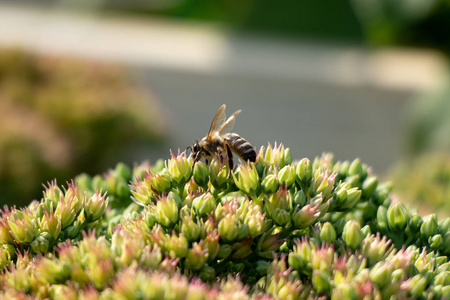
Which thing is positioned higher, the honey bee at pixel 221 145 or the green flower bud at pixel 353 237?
the honey bee at pixel 221 145

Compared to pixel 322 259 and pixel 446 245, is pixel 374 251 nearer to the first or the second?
pixel 322 259

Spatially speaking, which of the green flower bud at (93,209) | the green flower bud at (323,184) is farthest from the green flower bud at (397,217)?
the green flower bud at (93,209)

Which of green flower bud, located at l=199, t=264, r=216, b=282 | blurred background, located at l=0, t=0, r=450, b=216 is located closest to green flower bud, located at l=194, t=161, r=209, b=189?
green flower bud, located at l=199, t=264, r=216, b=282

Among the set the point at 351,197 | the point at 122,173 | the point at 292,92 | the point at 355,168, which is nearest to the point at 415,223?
the point at 351,197

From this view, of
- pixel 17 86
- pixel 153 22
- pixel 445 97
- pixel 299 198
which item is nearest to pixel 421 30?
pixel 445 97

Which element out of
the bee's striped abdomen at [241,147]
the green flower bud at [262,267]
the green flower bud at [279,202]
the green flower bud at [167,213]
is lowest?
the green flower bud at [262,267]

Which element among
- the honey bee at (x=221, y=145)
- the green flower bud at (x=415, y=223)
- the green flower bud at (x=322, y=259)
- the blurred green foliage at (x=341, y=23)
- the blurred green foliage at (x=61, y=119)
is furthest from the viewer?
the blurred green foliage at (x=341, y=23)

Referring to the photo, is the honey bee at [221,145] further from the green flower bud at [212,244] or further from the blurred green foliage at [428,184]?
the blurred green foliage at [428,184]

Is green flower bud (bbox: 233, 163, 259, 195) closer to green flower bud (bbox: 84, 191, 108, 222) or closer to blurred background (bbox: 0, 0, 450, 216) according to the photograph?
green flower bud (bbox: 84, 191, 108, 222)
